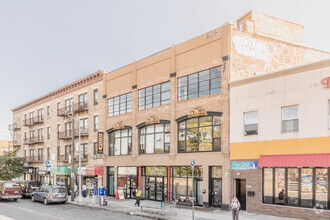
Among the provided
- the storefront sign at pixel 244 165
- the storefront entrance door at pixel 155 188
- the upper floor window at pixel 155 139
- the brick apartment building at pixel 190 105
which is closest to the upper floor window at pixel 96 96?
the brick apartment building at pixel 190 105

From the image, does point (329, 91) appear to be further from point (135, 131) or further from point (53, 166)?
point (53, 166)

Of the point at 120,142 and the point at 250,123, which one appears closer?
the point at 250,123

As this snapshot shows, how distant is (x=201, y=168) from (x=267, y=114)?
7143mm

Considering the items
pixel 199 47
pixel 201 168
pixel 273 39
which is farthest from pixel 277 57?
pixel 201 168

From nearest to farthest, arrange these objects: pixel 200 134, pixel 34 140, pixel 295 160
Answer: pixel 295 160
pixel 200 134
pixel 34 140

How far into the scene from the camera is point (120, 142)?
3753 cm

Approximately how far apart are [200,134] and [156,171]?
6469 mm

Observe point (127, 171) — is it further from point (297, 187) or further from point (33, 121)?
point (33, 121)

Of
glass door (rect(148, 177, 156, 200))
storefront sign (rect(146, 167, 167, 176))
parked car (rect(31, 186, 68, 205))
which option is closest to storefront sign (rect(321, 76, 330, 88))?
storefront sign (rect(146, 167, 167, 176))

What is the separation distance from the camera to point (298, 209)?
21.1 m

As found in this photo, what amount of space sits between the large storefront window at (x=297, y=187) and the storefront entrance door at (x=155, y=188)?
10972 millimetres

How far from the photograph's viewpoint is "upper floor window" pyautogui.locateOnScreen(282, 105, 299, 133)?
72.2ft

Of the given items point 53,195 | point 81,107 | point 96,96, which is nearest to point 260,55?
point 96,96

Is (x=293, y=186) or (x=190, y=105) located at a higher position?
(x=190, y=105)
